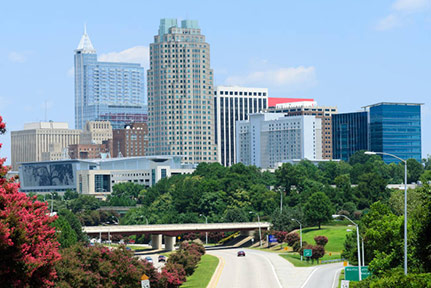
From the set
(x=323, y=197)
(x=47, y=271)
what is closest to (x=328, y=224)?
(x=323, y=197)

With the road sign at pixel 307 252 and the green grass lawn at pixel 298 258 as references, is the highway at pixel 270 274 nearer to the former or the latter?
the green grass lawn at pixel 298 258

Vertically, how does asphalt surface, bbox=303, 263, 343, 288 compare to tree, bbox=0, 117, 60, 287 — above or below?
below

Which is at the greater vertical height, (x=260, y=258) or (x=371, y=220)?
(x=371, y=220)

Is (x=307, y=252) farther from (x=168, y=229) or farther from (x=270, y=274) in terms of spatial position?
(x=168, y=229)

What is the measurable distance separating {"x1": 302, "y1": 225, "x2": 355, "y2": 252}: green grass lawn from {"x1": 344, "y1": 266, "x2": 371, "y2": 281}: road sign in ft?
241

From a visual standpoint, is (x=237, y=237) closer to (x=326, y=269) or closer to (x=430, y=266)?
(x=326, y=269)

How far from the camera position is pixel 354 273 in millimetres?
77688

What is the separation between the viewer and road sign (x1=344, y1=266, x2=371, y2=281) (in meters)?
73.9

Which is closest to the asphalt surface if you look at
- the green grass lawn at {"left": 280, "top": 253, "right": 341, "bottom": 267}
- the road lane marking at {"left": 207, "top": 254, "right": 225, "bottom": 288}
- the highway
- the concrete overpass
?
the highway

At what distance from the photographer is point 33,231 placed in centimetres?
4328

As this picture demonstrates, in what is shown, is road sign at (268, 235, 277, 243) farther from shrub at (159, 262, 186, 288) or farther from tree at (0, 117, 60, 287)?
tree at (0, 117, 60, 287)

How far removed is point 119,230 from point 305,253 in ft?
155

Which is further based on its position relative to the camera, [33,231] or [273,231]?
[273,231]

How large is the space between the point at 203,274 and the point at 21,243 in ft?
241
